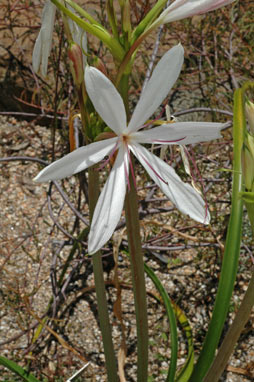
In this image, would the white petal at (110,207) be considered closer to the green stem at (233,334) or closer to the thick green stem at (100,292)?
the thick green stem at (100,292)

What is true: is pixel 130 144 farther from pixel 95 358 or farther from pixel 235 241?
pixel 95 358

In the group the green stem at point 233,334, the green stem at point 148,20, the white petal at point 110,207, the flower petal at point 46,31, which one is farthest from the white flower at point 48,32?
the green stem at point 233,334

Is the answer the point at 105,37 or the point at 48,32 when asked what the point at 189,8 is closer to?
the point at 105,37

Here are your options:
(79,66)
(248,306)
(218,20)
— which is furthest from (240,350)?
(218,20)

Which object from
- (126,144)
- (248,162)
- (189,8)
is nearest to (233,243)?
(248,162)

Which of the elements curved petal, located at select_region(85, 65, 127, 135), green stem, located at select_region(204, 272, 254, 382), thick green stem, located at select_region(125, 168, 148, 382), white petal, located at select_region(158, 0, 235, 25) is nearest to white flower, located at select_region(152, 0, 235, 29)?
white petal, located at select_region(158, 0, 235, 25)

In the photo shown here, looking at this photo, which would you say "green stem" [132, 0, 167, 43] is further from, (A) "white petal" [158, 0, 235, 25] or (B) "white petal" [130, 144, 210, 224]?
(B) "white petal" [130, 144, 210, 224]
